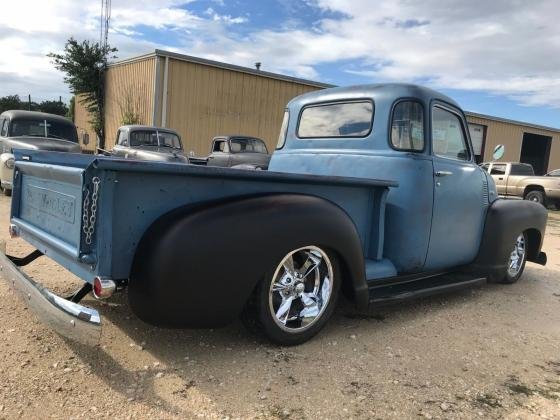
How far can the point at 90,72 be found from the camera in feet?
75.2

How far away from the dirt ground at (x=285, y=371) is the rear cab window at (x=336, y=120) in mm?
1576

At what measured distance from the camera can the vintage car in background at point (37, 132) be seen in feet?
36.6

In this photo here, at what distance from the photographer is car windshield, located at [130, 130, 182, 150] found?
12641 millimetres

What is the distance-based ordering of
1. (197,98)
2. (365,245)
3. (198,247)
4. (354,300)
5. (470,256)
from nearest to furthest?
(198,247), (354,300), (365,245), (470,256), (197,98)

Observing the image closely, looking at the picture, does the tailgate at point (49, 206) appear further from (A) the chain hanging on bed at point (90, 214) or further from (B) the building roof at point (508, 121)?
(B) the building roof at point (508, 121)

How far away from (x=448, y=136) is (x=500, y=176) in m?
15.8

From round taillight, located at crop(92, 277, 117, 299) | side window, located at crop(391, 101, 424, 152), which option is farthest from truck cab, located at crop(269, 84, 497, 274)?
round taillight, located at crop(92, 277, 117, 299)

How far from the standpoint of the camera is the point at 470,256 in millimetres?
4801

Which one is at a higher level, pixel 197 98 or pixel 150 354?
pixel 197 98

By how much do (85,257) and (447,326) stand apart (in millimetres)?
2824

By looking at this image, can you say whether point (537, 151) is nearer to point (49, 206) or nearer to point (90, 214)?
point (49, 206)

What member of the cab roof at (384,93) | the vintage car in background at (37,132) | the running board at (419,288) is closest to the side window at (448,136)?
the cab roof at (384,93)

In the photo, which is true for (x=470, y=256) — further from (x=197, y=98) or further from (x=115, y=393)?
(x=197, y=98)

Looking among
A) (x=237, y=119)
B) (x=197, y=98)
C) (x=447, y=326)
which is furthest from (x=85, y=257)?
(x=237, y=119)
